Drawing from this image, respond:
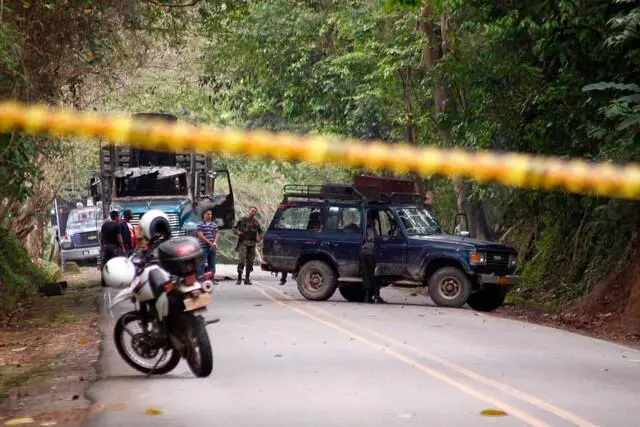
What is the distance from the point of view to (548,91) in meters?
21.0

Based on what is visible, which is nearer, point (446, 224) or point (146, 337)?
point (146, 337)

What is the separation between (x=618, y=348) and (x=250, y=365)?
5196mm

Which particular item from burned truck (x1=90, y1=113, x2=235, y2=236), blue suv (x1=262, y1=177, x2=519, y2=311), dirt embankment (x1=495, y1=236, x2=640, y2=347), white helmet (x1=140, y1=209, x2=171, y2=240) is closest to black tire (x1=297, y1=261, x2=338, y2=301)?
blue suv (x1=262, y1=177, x2=519, y2=311)

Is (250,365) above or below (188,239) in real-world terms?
below

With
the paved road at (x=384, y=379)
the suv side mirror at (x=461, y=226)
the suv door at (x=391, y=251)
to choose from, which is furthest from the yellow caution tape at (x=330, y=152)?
the suv side mirror at (x=461, y=226)

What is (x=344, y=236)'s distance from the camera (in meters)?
23.8

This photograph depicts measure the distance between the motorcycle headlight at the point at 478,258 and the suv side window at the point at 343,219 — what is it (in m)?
2.66

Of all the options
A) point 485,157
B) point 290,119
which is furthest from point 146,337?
point 290,119

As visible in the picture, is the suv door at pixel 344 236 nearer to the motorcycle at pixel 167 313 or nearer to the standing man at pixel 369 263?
the standing man at pixel 369 263

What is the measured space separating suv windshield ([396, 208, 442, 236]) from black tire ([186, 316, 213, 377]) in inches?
495

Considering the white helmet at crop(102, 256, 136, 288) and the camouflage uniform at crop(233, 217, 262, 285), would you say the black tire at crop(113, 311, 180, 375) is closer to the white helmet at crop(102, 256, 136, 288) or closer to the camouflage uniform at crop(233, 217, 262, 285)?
the white helmet at crop(102, 256, 136, 288)

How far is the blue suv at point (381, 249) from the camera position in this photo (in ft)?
73.5

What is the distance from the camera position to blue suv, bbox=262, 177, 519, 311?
73.5ft

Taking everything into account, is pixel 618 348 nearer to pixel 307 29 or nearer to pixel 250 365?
pixel 250 365
